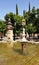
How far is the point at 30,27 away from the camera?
54.1m

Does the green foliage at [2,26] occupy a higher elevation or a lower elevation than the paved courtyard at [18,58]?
lower

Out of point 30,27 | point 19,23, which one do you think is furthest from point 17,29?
point 30,27

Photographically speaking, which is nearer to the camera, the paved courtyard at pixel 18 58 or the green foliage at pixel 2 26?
the paved courtyard at pixel 18 58

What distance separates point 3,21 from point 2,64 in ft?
164

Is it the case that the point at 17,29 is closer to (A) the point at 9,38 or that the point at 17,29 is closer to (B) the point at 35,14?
(B) the point at 35,14

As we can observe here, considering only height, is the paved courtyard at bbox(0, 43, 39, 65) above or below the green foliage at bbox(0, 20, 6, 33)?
above

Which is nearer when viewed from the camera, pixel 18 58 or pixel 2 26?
pixel 18 58

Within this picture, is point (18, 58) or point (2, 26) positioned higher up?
point (18, 58)

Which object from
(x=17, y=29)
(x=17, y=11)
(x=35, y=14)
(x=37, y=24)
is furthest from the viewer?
(x=17, y=11)

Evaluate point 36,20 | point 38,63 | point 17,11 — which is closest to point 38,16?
point 36,20

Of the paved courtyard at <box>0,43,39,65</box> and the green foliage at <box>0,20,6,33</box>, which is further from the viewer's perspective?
the green foliage at <box>0,20,6,33</box>

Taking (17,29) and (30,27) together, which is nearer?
(30,27)

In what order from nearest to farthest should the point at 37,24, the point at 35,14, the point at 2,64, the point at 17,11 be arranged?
1. the point at 2,64
2. the point at 37,24
3. the point at 35,14
4. the point at 17,11

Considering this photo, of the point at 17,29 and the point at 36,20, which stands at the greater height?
the point at 36,20
